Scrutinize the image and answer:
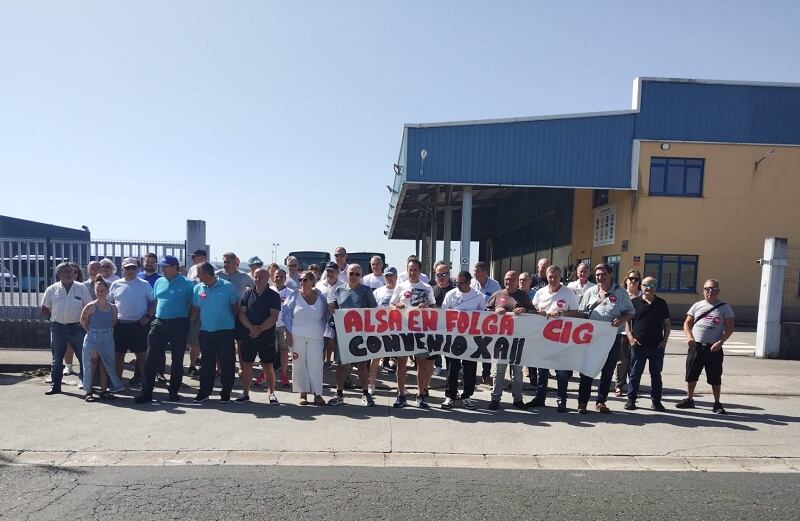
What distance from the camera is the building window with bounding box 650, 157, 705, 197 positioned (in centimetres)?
1975

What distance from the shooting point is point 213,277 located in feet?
21.0

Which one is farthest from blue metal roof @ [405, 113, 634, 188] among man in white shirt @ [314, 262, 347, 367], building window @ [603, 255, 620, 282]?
man in white shirt @ [314, 262, 347, 367]

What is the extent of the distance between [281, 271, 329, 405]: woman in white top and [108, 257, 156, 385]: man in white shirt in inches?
88.2

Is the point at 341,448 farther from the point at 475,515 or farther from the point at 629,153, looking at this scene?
the point at 629,153

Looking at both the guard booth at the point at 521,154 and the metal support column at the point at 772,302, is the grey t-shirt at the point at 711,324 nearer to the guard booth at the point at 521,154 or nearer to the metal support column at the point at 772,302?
the metal support column at the point at 772,302

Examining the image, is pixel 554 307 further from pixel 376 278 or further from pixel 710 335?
pixel 376 278

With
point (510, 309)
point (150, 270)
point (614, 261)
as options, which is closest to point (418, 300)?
point (510, 309)

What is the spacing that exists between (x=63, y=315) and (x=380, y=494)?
5.48 m

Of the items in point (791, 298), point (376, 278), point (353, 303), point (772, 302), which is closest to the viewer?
point (353, 303)

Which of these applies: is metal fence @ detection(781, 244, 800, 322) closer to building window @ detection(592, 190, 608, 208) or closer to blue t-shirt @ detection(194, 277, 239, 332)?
building window @ detection(592, 190, 608, 208)

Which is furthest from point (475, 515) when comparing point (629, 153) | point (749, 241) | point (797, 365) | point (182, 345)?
point (749, 241)

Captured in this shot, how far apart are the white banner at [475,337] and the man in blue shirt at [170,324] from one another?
2068 millimetres

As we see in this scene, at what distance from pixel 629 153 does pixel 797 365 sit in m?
11.6

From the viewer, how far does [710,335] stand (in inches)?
251
